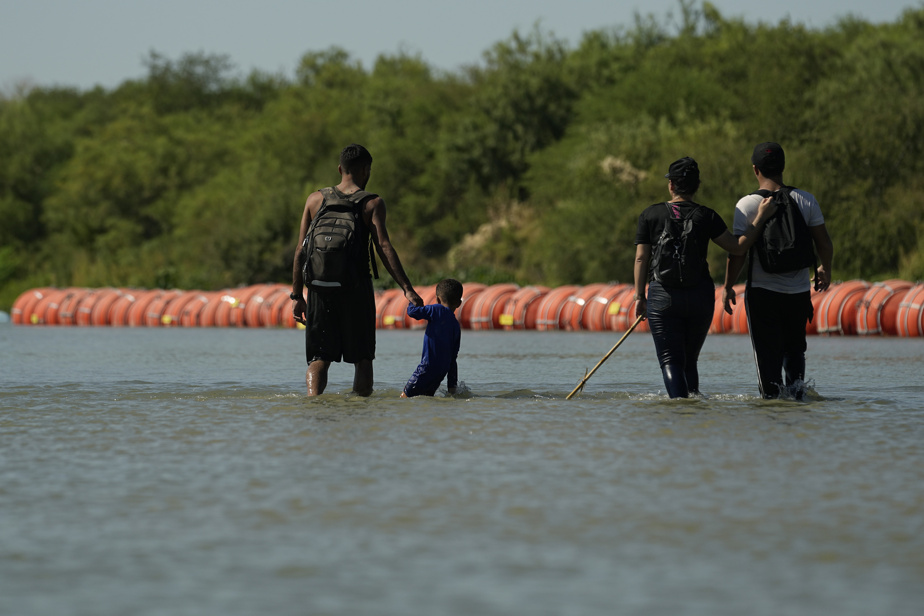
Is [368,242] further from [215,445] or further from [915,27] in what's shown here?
[915,27]

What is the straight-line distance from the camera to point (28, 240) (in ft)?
256

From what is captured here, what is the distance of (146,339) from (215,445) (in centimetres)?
1722

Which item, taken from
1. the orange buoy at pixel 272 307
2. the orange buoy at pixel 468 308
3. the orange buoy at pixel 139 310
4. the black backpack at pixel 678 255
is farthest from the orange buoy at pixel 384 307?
the black backpack at pixel 678 255

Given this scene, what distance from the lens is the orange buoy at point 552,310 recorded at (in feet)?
88.7

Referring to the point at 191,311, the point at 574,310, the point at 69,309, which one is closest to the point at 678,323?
the point at 574,310

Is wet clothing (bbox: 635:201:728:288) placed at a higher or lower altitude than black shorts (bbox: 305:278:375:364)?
higher

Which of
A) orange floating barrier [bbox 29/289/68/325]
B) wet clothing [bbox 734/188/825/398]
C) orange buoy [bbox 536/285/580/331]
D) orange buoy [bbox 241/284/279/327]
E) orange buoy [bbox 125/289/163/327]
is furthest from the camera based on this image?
orange floating barrier [bbox 29/289/68/325]

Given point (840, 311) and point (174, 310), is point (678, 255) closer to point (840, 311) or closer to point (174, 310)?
point (840, 311)

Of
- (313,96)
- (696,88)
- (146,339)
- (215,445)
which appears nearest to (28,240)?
(313,96)

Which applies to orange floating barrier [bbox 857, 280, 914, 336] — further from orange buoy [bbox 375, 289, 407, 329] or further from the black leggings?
the black leggings

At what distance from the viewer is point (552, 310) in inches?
1072

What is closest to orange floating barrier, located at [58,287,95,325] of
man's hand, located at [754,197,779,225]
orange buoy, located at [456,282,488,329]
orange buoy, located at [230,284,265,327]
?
orange buoy, located at [230,284,265,327]

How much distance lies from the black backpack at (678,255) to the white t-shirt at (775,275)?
0.96 feet

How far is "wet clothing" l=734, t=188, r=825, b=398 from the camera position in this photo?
835 cm
